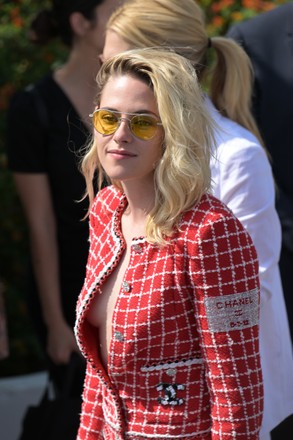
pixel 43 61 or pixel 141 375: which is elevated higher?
pixel 141 375

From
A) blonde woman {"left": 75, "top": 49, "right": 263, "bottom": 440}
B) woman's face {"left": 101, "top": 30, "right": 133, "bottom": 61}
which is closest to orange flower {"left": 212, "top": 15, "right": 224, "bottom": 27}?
woman's face {"left": 101, "top": 30, "right": 133, "bottom": 61}

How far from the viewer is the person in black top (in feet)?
13.1

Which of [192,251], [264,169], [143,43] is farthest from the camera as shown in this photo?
[143,43]

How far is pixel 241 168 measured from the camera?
2.78m

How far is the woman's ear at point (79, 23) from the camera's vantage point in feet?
13.3

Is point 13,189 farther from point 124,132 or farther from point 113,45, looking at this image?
point 124,132

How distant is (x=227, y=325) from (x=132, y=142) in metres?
0.48

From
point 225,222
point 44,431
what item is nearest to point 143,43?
point 225,222

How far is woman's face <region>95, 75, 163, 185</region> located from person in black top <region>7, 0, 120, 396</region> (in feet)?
4.94

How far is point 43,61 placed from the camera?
5.70 m

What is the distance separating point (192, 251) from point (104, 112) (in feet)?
1.36

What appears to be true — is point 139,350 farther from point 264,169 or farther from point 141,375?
point 264,169

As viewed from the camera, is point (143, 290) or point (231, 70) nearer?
point (143, 290)

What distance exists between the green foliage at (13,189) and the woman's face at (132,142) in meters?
3.03
